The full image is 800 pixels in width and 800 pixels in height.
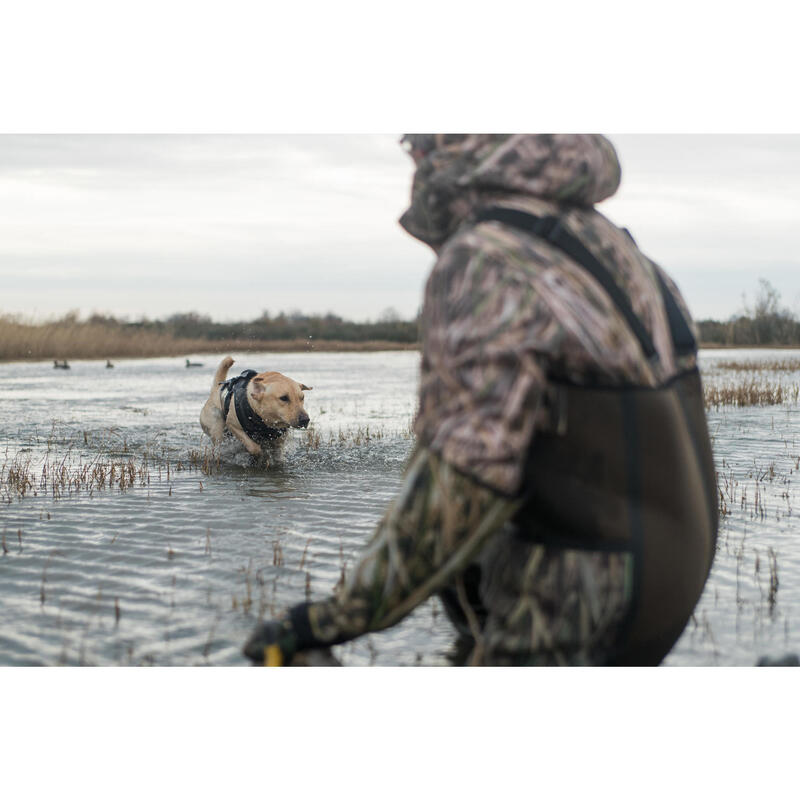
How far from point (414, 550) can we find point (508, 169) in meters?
0.87

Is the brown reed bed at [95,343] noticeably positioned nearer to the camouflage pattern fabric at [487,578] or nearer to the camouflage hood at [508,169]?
the camouflage hood at [508,169]

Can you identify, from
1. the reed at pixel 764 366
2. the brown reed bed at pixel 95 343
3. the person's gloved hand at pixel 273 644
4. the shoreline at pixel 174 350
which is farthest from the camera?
the shoreline at pixel 174 350

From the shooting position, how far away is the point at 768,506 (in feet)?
22.0

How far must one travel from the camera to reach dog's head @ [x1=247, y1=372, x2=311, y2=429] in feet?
30.5

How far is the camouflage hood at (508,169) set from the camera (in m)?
1.90

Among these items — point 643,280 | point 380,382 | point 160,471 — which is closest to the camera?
point 643,280

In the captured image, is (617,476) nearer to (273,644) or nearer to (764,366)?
(273,644)

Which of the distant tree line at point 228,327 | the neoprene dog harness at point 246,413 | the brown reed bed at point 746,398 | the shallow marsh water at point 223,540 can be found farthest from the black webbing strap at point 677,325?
the distant tree line at point 228,327

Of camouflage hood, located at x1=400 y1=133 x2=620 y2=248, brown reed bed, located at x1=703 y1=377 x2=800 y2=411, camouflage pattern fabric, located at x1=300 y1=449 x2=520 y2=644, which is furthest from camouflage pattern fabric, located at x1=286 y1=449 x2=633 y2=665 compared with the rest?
brown reed bed, located at x1=703 y1=377 x2=800 y2=411

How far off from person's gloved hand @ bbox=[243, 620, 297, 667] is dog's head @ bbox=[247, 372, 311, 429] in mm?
7398

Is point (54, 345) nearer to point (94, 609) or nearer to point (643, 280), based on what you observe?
point (94, 609)

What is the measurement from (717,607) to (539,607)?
9.05 feet

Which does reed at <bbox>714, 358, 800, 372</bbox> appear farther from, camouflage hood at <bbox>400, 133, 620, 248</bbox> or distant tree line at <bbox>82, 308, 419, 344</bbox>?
camouflage hood at <bbox>400, 133, 620, 248</bbox>

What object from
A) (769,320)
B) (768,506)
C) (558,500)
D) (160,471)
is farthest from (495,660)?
(769,320)
